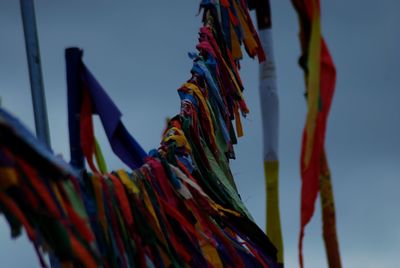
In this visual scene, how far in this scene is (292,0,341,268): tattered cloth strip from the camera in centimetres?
296

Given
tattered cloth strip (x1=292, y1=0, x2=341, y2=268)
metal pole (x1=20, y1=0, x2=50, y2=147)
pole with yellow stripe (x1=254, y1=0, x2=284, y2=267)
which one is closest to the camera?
tattered cloth strip (x1=292, y1=0, x2=341, y2=268)

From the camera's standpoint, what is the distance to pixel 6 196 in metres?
3.08

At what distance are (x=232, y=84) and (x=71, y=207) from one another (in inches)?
115

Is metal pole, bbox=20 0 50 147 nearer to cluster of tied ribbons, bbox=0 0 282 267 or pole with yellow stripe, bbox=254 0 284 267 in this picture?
cluster of tied ribbons, bbox=0 0 282 267

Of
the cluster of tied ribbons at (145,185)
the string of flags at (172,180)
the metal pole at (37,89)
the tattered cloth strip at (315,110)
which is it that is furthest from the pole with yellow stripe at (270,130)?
the metal pole at (37,89)

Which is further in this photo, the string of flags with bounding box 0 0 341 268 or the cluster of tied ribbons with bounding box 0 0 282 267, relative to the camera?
the cluster of tied ribbons with bounding box 0 0 282 267

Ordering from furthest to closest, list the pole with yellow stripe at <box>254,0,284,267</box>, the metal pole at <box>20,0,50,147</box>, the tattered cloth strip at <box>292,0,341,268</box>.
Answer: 1. the metal pole at <box>20,0,50,147</box>
2. the pole with yellow stripe at <box>254,0,284,267</box>
3. the tattered cloth strip at <box>292,0,341,268</box>

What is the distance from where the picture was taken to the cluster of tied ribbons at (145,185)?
3166 millimetres

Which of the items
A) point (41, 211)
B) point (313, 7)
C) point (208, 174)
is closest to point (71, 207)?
point (41, 211)

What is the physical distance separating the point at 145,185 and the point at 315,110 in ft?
4.63

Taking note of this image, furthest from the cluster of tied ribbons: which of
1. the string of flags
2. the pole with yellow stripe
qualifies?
the pole with yellow stripe

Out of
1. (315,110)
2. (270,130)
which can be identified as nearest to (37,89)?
(270,130)

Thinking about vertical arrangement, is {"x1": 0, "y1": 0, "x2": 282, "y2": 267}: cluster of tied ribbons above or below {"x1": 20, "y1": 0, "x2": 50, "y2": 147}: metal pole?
below

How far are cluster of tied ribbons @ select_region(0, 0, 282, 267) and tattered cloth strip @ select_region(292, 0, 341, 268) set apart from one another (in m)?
0.69
